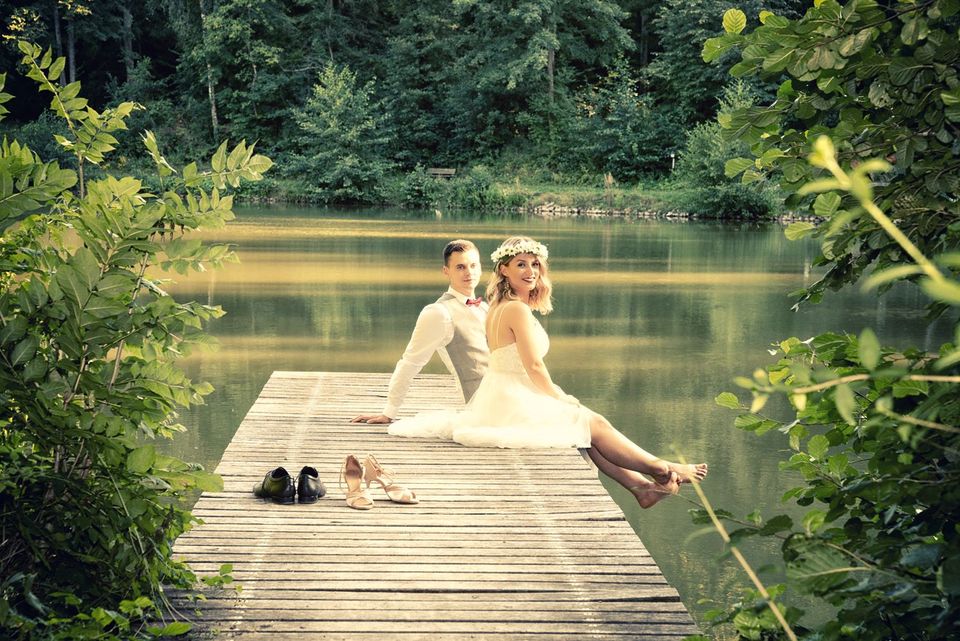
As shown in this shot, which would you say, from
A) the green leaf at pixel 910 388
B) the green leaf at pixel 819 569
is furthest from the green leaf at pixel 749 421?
the green leaf at pixel 819 569

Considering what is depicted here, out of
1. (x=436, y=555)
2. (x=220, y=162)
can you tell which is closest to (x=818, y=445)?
(x=220, y=162)

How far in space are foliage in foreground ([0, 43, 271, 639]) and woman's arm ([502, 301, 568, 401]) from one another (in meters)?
2.59

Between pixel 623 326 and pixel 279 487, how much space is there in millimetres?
8536

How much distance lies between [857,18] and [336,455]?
3.98 metres

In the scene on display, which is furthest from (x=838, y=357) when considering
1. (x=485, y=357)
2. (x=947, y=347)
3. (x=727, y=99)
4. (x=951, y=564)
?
(x=727, y=99)

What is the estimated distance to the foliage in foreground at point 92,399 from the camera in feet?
9.41

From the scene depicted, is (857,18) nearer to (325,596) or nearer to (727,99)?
(325,596)

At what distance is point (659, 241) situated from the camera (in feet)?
79.6

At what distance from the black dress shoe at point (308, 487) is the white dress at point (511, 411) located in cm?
115

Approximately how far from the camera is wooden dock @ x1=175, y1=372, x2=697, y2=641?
3428 millimetres

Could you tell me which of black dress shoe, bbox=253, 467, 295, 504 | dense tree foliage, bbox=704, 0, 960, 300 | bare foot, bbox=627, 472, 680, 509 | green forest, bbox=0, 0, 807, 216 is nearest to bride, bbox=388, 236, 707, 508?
bare foot, bbox=627, 472, 680, 509

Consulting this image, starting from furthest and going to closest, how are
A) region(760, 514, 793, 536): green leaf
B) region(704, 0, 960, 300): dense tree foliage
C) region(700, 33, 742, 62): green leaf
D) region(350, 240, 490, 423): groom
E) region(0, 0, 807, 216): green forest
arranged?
region(0, 0, 807, 216): green forest < region(350, 240, 490, 423): groom < region(700, 33, 742, 62): green leaf < region(704, 0, 960, 300): dense tree foliage < region(760, 514, 793, 536): green leaf

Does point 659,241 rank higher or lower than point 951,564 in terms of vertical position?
lower

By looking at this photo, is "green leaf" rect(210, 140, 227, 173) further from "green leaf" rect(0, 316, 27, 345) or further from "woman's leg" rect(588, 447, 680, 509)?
"woman's leg" rect(588, 447, 680, 509)
